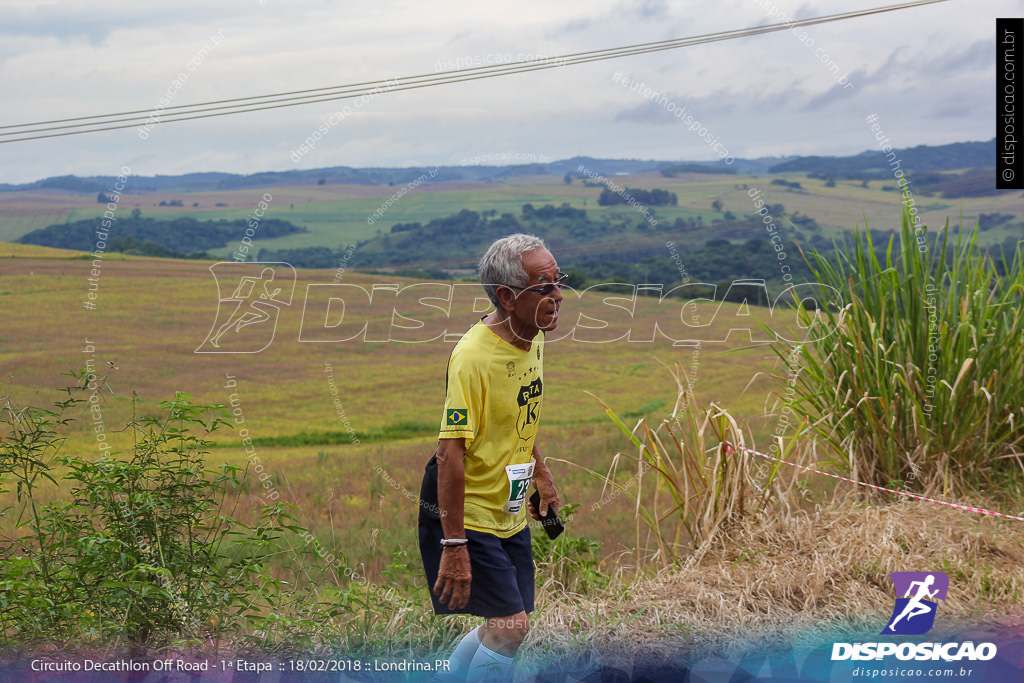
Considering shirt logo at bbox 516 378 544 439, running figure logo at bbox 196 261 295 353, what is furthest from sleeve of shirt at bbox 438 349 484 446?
running figure logo at bbox 196 261 295 353

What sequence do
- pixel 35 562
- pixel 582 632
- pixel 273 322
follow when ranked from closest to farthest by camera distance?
pixel 35 562 → pixel 582 632 → pixel 273 322

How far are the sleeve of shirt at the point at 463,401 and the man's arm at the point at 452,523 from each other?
36 millimetres

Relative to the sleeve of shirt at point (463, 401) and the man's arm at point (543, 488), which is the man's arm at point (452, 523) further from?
the man's arm at point (543, 488)

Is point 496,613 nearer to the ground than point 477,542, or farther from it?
nearer to the ground

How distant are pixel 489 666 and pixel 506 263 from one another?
1.45 meters

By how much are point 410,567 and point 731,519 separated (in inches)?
78.8

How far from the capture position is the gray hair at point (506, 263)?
119 inches

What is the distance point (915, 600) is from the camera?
4.23m

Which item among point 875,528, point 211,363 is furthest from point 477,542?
point 211,363

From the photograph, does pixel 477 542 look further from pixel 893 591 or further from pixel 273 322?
pixel 273 322

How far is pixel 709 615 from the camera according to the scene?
4277mm

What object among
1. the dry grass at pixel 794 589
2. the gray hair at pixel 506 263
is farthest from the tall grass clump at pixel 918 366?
the gray hair at pixel 506 263

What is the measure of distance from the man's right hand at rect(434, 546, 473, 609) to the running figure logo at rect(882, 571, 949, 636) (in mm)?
2275

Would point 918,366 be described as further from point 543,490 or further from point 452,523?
point 452,523
